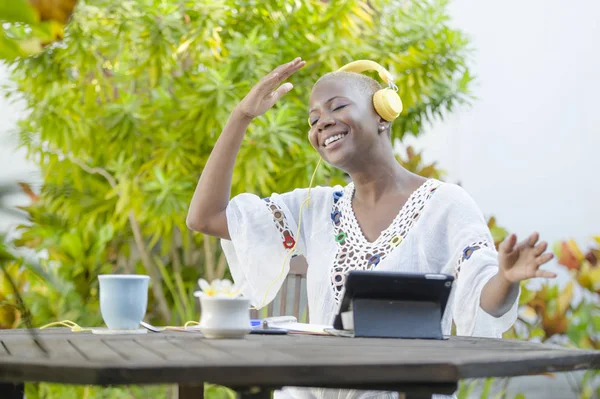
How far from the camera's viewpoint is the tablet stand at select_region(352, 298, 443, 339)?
159cm

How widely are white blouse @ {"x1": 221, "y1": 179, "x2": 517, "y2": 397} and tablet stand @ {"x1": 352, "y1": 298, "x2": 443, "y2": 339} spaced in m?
0.25

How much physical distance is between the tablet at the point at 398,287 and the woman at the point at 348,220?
0.74 feet

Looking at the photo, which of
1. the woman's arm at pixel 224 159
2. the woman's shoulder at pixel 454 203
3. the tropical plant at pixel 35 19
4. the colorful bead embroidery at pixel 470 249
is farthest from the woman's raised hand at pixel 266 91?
the tropical plant at pixel 35 19

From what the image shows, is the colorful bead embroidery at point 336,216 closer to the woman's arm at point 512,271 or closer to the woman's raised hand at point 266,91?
the woman's raised hand at point 266,91

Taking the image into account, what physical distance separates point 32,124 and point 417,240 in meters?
3.31

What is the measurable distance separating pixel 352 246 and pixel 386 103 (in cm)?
42

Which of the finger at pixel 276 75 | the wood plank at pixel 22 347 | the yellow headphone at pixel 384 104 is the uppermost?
the finger at pixel 276 75

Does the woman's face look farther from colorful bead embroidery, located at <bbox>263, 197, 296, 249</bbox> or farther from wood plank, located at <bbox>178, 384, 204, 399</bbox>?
wood plank, located at <bbox>178, 384, 204, 399</bbox>

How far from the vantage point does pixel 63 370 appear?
1.04 meters

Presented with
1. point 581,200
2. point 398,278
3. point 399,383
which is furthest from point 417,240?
point 581,200

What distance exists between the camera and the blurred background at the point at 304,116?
4.02m

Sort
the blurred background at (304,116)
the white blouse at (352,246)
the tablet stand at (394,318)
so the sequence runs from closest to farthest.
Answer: the tablet stand at (394,318)
the white blouse at (352,246)
the blurred background at (304,116)

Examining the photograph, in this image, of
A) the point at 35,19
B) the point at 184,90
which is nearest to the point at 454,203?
the point at 35,19

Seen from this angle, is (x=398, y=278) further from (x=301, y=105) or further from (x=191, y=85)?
(x=191, y=85)
